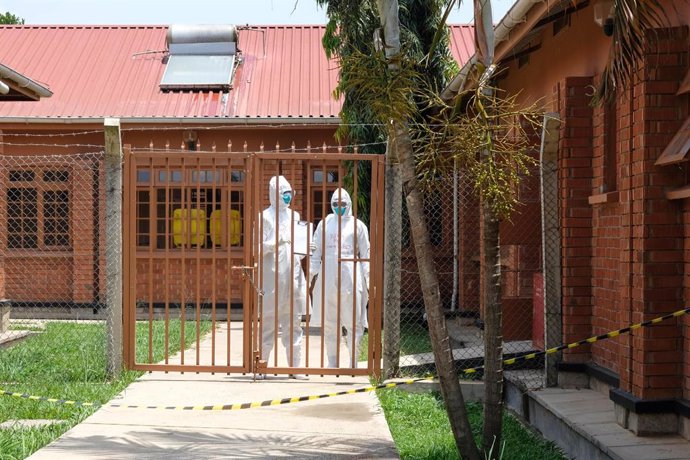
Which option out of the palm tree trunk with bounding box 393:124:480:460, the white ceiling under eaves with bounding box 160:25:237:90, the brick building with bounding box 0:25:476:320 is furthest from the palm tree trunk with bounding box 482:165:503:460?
the white ceiling under eaves with bounding box 160:25:237:90

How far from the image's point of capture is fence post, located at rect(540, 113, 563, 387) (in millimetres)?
8805

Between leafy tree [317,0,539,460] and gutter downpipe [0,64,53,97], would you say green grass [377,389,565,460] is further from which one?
gutter downpipe [0,64,53,97]

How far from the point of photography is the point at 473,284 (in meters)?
15.1

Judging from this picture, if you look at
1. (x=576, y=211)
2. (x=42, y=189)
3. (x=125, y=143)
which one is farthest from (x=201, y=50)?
(x=576, y=211)

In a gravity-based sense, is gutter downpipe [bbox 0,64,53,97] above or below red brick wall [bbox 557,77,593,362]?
above

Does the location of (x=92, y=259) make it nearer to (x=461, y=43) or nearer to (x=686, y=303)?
(x=461, y=43)

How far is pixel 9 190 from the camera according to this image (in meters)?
18.7

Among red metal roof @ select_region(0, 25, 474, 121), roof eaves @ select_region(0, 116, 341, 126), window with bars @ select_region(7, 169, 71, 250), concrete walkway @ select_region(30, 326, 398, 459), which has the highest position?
red metal roof @ select_region(0, 25, 474, 121)

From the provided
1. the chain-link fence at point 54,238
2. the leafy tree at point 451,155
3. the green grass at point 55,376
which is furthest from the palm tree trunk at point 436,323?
the chain-link fence at point 54,238

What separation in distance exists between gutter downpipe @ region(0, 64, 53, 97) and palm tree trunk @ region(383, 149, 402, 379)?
14.7ft

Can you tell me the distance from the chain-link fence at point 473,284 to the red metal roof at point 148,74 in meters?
3.54

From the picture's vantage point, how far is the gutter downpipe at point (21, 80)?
11258mm

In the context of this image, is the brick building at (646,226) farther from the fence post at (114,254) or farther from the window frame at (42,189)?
the window frame at (42,189)

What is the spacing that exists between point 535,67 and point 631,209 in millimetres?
4487
